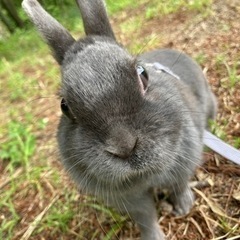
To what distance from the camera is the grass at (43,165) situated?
3.17 meters

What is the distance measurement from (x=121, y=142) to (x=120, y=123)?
10 centimetres

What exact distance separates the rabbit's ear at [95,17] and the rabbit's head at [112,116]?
172 mm

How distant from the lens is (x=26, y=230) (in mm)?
3273

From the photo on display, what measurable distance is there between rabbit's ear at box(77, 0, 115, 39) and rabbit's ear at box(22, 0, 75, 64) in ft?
0.53

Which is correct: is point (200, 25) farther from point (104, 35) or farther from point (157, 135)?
point (157, 135)

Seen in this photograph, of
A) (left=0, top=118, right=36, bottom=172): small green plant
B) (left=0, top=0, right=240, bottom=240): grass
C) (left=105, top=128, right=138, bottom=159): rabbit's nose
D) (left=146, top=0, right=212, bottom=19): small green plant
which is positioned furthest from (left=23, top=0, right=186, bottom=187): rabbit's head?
(left=146, top=0, right=212, bottom=19): small green plant

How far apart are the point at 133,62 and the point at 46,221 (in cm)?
170

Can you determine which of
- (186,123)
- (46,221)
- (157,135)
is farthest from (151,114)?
(46,221)

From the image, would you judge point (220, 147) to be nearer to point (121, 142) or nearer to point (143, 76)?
point (143, 76)

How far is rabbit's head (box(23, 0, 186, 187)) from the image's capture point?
1983 mm

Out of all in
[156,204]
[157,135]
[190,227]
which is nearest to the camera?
[157,135]

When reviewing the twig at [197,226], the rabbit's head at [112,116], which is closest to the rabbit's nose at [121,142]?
the rabbit's head at [112,116]

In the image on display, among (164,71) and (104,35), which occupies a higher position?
(104,35)

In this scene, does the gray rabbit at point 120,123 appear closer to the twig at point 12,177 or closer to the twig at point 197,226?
the twig at point 197,226
